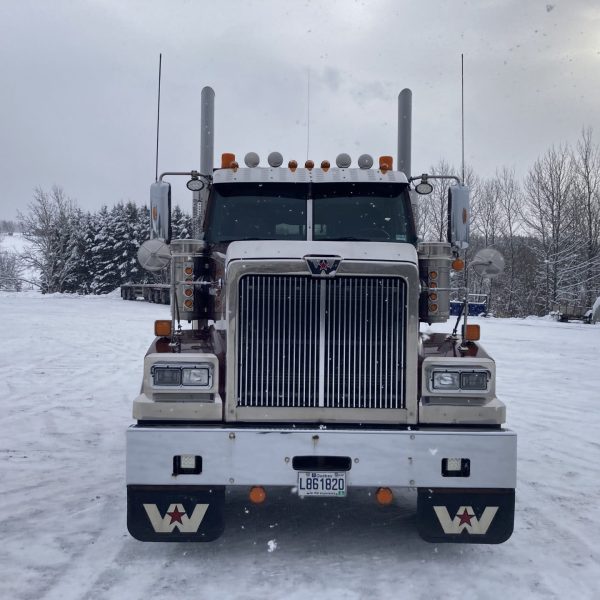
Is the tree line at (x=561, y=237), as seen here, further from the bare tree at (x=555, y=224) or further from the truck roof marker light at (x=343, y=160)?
the truck roof marker light at (x=343, y=160)

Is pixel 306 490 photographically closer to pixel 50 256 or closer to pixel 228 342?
pixel 228 342

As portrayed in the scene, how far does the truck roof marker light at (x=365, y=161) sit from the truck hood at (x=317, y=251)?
1545 mm

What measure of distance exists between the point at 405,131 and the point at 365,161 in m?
1.48

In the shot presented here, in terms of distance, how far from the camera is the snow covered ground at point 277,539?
448 cm

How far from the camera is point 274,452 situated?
4660 mm

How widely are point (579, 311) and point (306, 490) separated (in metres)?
32.1

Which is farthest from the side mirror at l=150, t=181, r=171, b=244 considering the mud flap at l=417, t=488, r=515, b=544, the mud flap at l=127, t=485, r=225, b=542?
the mud flap at l=417, t=488, r=515, b=544

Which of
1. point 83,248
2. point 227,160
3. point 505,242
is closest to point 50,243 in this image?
point 83,248

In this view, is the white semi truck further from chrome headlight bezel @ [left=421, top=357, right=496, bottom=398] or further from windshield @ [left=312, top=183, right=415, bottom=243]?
windshield @ [left=312, top=183, right=415, bottom=243]

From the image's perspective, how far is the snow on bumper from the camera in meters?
4.65

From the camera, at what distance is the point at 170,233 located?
6.34 metres

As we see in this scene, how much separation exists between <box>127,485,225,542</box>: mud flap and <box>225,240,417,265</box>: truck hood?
63.4 inches

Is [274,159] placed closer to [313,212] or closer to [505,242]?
[313,212]

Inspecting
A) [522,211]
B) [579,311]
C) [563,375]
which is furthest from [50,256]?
[563,375]
